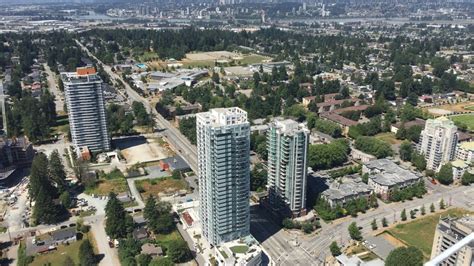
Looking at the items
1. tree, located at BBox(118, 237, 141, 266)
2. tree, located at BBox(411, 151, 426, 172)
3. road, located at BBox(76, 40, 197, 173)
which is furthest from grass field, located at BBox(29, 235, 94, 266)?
tree, located at BBox(411, 151, 426, 172)

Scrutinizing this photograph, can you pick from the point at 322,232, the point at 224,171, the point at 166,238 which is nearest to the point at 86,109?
the point at 166,238

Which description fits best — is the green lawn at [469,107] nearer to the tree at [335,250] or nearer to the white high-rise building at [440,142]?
the white high-rise building at [440,142]

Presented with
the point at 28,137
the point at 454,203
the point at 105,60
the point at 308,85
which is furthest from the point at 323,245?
the point at 105,60

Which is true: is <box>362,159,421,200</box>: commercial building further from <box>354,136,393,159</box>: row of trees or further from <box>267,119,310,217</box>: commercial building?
<box>267,119,310,217</box>: commercial building

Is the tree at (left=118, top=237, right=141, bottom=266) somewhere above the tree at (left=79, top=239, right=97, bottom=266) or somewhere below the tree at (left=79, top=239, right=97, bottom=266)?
below

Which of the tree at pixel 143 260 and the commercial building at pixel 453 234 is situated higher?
the commercial building at pixel 453 234

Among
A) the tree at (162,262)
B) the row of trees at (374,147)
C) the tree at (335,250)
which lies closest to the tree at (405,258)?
the tree at (335,250)
